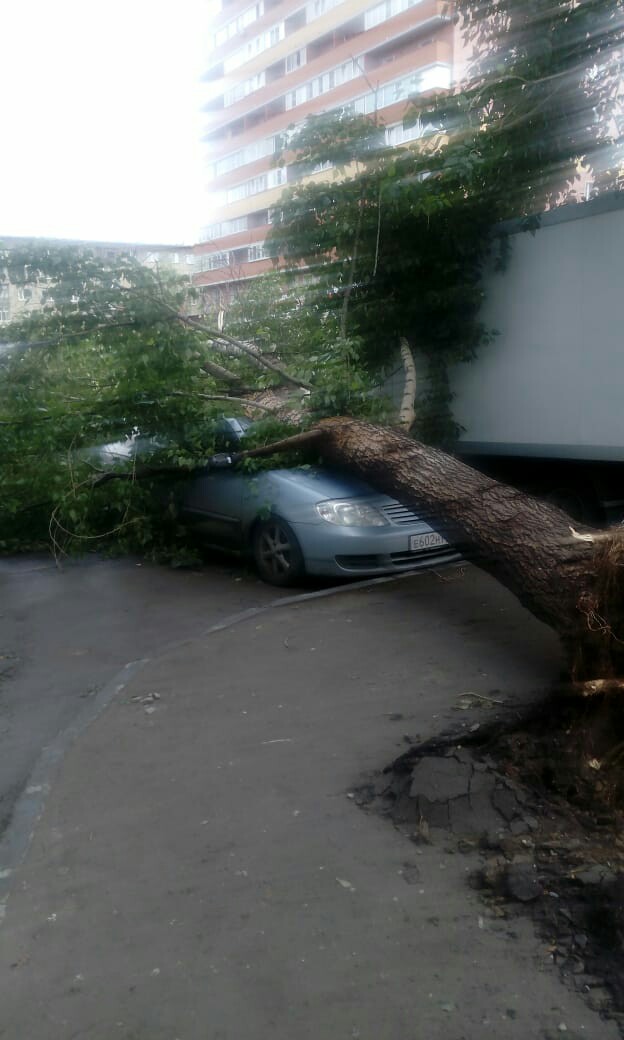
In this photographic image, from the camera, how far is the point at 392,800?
388 cm

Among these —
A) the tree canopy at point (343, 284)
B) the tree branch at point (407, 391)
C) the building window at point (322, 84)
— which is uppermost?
the building window at point (322, 84)

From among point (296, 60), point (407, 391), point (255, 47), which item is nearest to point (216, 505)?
point (407, 391)

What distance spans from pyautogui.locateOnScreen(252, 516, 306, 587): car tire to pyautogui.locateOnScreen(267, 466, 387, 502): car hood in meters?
0.33

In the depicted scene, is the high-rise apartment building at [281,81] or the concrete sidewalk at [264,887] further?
the high-rise apartment building at [281,81]

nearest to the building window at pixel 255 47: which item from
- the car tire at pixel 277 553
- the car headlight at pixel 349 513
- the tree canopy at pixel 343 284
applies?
the tree canopy at pixel 343 284

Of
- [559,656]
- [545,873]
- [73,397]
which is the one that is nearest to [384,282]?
[73,397]

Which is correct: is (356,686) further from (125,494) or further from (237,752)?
(125,494)

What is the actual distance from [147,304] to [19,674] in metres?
3.27

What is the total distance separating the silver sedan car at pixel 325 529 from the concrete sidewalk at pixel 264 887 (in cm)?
209

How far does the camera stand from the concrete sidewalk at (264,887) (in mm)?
2725

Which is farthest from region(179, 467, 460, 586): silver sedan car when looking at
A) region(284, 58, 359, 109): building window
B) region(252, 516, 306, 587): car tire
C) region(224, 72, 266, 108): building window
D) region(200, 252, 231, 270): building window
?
region(224, 72, 266, 108): building window

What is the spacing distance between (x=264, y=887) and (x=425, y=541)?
4.83 m

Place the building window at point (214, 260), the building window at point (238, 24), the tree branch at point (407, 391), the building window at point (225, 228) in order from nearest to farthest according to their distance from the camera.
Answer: the building window at point (238, 24), the building window at point (225, 228), the building window at point (214, 260), the tree branch at point (407, 391)

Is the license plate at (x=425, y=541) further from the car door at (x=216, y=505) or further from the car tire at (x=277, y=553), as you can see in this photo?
the car door at (x=216, y=505)
